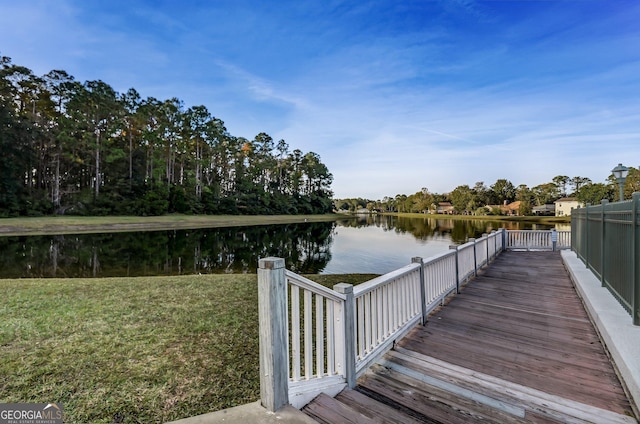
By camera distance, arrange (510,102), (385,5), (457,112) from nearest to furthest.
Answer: (385,5) → (510,102) → (457,112)

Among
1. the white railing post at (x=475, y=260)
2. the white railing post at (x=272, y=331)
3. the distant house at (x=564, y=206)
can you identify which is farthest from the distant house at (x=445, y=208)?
the white railing post at (x=272, y=331)

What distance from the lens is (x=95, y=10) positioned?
10.9m

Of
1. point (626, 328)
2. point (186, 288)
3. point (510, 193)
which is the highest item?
point (510, 193)

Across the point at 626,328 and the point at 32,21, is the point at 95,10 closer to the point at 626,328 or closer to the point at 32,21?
the point at 32,21

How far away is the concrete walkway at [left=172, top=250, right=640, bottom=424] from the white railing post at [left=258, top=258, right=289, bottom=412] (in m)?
0.10

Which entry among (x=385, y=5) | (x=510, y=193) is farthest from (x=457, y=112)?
(x=510, y=193)

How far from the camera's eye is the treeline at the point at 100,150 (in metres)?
29.4

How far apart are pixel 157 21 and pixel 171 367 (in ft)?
45.2

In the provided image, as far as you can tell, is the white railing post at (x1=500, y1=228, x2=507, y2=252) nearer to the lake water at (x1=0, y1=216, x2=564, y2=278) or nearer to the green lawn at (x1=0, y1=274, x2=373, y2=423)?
the lake water at (x1=0, y1=216, x2=564, y2=278)

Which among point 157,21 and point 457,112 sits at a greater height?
point 157,21

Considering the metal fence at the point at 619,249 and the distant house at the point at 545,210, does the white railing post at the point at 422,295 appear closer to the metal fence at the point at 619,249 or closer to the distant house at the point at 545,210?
the metal fence at the point at 619,249

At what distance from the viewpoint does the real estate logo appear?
2.08 m

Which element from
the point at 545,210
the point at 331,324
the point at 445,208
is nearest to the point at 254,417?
the point at 331,324

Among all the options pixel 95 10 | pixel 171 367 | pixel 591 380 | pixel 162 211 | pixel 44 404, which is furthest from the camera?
pixel 162 211
